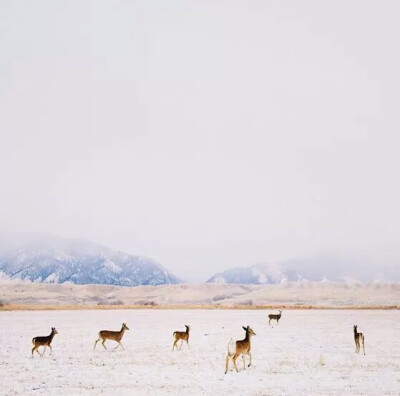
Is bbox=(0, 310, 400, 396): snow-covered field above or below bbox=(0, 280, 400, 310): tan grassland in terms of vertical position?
below

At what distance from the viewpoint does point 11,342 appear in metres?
24.9

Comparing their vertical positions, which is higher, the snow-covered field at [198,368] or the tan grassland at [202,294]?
the tan grassland at [202,294]

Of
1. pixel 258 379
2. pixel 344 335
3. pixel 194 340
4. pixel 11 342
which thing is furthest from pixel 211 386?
pixel 344 335

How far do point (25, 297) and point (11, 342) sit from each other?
318ft

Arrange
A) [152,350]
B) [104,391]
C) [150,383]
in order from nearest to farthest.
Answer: [104,391], [150,383], [152,350]

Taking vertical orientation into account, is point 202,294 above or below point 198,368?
above

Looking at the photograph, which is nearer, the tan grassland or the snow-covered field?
the snow-covered field

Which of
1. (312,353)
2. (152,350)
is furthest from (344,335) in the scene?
(152,350)

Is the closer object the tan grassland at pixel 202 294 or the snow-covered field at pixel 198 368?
the snow-covered field at pixel 198 368

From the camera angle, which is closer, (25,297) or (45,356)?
(45,356)

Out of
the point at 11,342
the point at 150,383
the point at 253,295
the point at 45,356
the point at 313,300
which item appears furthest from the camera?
the point at 253,295

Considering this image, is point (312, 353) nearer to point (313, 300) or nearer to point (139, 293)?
point (313, 300)

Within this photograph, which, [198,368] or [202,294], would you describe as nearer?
[198,368]

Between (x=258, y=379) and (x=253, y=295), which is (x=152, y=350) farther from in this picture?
(x=253, y=295)
